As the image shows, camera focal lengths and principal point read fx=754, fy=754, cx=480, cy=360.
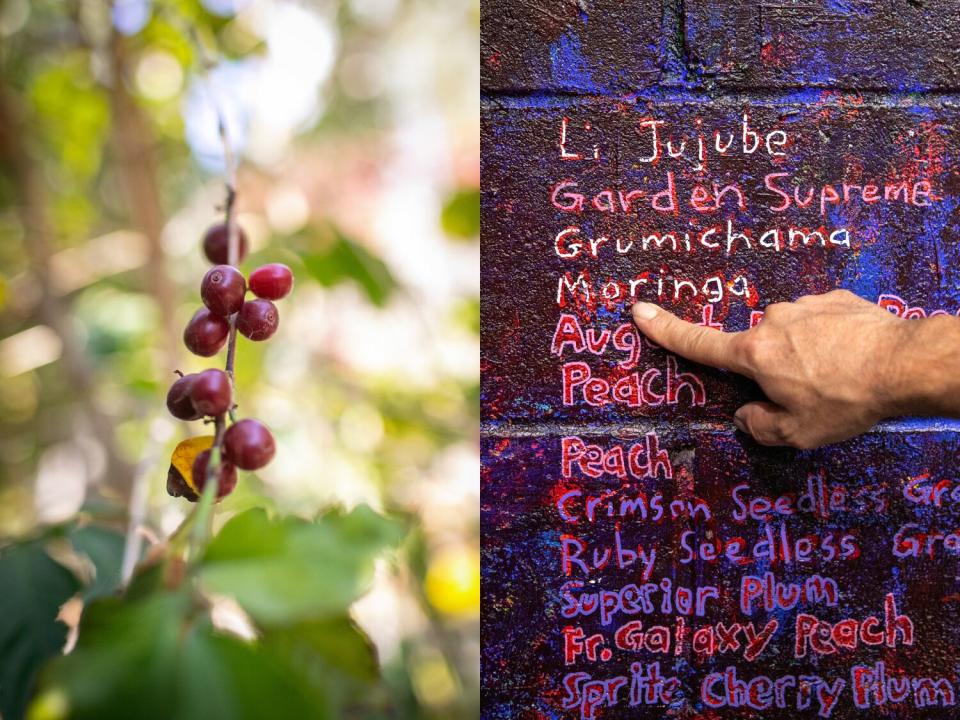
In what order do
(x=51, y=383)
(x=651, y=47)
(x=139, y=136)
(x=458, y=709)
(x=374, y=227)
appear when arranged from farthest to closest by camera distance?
(x=374, y=227), (x=51, y=383), (x=458, y=709), (x=139, y=136), (x=651, y=47)

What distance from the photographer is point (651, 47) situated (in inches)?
31.0

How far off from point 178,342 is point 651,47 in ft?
3.91

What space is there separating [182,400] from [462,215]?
3.05ft

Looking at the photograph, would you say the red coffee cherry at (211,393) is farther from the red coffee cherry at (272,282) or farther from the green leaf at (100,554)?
the green leaf at (100,554)

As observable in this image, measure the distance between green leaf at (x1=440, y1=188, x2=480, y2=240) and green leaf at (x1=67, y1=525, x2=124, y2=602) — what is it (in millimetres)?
847

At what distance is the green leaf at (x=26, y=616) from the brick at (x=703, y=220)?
498mm

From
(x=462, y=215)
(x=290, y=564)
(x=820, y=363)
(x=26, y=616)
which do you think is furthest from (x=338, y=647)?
(x=462, y=215)

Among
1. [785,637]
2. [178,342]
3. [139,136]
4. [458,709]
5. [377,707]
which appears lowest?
[458,709]

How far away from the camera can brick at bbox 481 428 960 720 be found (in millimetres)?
812

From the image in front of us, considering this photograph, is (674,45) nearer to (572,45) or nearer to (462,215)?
(572,45)

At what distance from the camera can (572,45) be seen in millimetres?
789

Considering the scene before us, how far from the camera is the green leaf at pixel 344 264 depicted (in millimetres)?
1157

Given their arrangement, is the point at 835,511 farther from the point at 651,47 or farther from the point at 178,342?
the point at 178,342

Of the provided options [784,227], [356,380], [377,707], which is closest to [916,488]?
[784,227]
